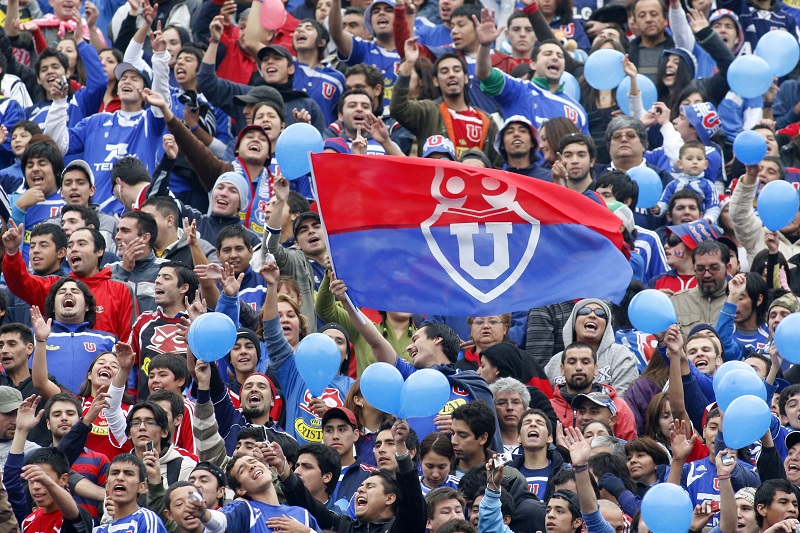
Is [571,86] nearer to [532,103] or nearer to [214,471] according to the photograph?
[532,103]

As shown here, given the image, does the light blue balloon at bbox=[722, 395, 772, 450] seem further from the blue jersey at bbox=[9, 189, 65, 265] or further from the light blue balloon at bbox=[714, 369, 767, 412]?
the blue jersey at bbox=[9, 189, 65, 265]

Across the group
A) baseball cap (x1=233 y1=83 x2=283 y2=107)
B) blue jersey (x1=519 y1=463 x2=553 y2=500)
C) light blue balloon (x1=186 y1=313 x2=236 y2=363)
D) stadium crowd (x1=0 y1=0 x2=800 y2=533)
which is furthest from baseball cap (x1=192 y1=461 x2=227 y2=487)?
baseball cap (x1=233 y1=83 x2=283 y2=107)

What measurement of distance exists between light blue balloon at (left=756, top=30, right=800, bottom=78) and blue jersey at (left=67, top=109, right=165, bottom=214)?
16.4ft

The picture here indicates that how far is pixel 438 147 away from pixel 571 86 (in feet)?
9.05

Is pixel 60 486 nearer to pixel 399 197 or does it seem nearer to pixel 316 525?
pixel 316 525

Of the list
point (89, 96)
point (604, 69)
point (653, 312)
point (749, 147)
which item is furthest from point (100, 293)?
point (604, 69)

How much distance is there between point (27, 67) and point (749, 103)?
6389 mm

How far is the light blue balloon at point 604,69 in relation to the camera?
16.2 metres

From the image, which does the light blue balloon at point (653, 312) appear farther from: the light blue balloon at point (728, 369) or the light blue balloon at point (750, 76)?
the light blue balloon at point (750, 76)

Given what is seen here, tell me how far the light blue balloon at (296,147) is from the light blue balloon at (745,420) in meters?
3.81

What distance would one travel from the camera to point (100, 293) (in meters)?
13.1

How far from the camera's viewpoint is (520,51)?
1777cm

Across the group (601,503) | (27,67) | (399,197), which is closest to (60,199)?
(27,67)

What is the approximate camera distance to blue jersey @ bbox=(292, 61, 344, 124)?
1673 centimetres
